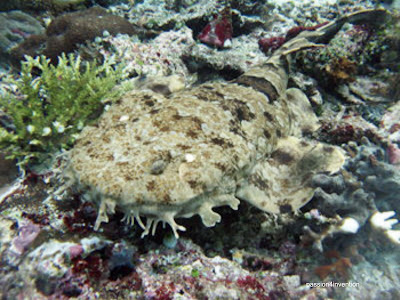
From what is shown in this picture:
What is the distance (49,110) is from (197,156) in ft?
8.37

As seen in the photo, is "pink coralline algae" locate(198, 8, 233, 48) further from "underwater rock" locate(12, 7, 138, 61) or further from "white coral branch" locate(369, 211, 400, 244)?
"white coral branch" locate(369, 211, 400, 244)

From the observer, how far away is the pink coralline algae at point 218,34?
6.51 meters

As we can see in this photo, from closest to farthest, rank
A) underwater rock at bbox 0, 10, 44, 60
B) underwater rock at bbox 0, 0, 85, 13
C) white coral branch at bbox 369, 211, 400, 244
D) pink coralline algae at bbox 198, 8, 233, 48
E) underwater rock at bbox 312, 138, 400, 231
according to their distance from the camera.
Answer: white coral branch at bbox 369, 211, 400, 244
underwater rock at bbox 312, 138, 400, 231
underwater rock at bbox 0, 10, 44, 60
pink coralline algae at bbox 198, 8, 233, 48
underwater rock at bbox 0, 0, 85, 13

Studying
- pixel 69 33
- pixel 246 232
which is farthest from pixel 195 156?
pixel 69 33

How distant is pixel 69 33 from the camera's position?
5.83 metres

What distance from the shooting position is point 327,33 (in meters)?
6.18

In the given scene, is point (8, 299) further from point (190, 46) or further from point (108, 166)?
point (190, 46)

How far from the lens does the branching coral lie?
358 centimetres

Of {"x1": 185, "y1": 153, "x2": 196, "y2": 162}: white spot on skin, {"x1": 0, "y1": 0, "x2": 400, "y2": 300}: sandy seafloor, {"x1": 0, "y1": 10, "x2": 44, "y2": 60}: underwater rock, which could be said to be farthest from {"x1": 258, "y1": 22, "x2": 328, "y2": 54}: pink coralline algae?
{"x1": 0, "y1": 10, "x2": 44, "y2": 60}: underwater rock

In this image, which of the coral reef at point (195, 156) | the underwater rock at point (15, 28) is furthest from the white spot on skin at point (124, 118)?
the underwater rock at point (15, 28)

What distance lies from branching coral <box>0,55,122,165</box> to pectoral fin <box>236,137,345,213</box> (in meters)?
2.65

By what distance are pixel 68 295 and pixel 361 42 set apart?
711 centimetres

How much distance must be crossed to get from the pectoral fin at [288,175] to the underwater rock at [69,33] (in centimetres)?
478

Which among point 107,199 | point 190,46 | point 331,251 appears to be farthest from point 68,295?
point 190,46
